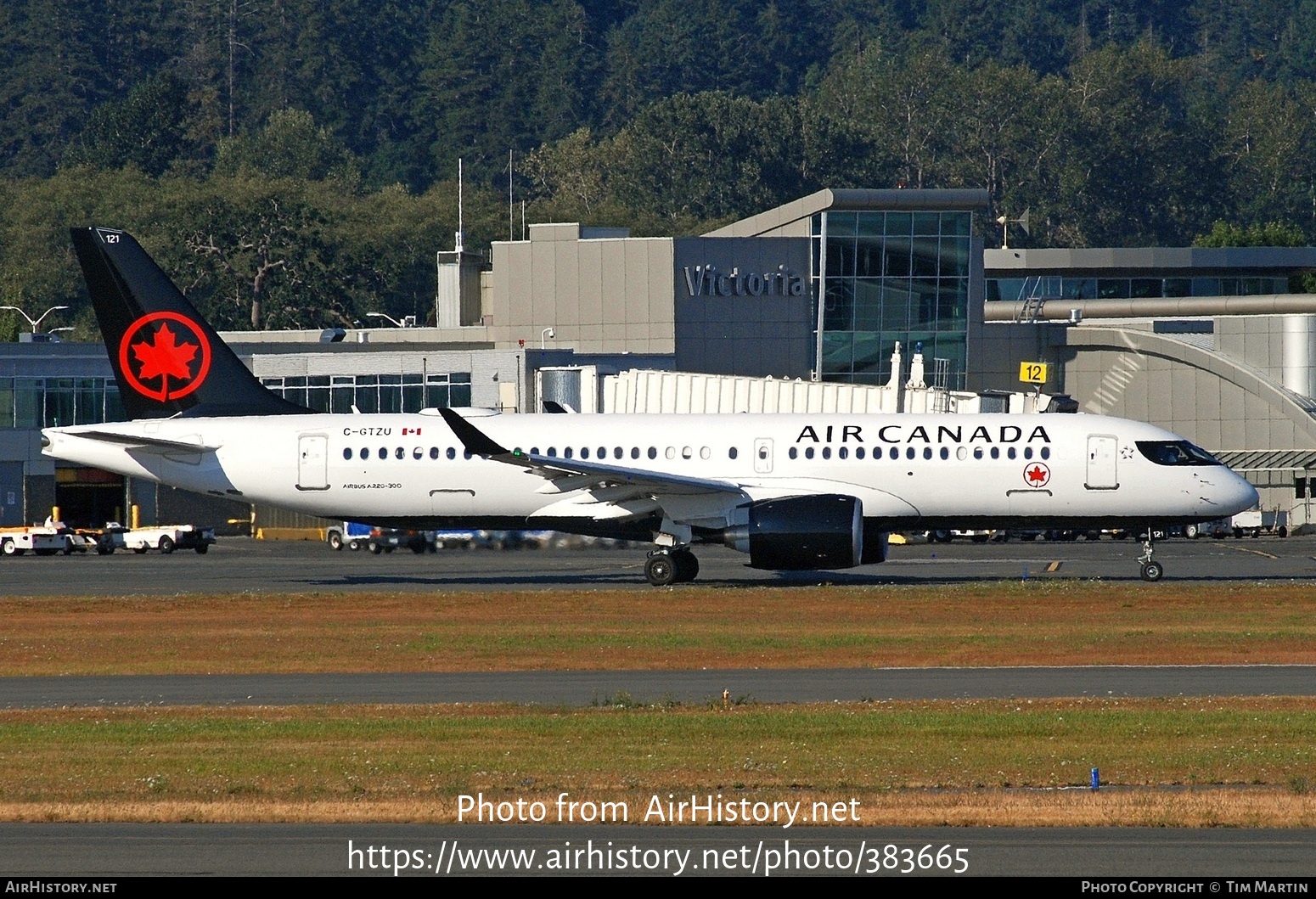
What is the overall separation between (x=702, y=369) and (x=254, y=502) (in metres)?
45.4

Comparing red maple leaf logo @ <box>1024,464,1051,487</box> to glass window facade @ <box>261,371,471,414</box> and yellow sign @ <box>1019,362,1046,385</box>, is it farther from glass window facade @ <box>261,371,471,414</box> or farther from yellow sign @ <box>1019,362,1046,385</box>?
yellow sign @ <box>1019,362,1046,385</box>

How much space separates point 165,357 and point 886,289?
51715 mm

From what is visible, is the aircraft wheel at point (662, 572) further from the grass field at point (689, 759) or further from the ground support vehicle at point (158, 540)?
the ground support vehicle at point (158, 540)

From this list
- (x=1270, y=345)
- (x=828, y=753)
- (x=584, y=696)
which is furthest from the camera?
(x=1270, y=345)

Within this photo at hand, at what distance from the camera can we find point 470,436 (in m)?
40.4

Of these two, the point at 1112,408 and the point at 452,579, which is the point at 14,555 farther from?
the point at 1112,408

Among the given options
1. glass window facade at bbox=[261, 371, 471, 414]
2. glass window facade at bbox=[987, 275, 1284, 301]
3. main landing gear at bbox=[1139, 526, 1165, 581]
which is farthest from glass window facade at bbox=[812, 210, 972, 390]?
main landing gear at bbox=[1139, 526, 1165, 581]

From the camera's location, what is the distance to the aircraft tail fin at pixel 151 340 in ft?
145

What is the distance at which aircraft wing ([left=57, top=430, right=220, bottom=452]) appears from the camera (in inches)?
1698

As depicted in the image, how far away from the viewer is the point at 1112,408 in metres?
91.6

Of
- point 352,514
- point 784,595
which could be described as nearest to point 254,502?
point 352,514

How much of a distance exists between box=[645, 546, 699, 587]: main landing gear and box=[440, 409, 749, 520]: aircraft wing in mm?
959

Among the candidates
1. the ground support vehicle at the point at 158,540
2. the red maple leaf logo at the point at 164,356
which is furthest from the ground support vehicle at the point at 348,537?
the red maple leaf logo at the point at 164,356

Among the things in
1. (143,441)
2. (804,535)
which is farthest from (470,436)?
(143,441)
